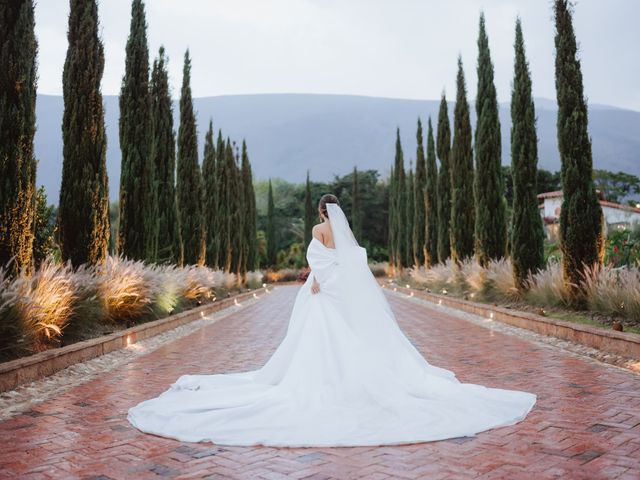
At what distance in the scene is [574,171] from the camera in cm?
1230

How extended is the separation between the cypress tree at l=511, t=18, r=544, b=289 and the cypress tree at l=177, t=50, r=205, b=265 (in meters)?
11.6

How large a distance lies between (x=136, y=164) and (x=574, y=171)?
10.5m

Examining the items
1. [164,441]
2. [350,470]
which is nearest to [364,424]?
[350,470]

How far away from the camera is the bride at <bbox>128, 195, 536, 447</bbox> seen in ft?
14.4

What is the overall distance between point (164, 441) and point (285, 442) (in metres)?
0.89

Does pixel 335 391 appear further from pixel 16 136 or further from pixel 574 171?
pixel 574 171

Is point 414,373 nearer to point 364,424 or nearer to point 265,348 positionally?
point 364,424

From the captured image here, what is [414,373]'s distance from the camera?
18.1 ft

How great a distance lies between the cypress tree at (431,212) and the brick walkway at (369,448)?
20.5 m

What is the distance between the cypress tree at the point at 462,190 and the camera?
2219cm

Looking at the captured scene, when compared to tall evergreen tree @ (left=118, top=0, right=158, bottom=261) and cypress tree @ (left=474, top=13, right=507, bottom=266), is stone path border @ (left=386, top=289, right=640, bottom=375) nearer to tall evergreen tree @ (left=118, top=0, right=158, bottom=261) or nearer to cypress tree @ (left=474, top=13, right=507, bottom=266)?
cypress tree @ (left=474, top=13, right=507, bottom=266)

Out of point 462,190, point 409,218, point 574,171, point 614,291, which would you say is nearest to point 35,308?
point 614,291

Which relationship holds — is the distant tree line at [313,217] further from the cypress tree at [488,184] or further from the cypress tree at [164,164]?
the cypress tree at [488,184]

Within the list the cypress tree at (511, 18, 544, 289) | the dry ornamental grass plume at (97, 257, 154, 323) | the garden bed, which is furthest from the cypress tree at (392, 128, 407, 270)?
the garden bed
